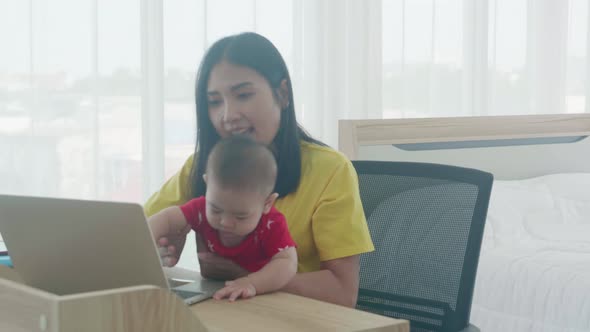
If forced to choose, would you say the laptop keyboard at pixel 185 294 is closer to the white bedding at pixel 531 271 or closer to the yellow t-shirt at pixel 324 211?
the yellow t-shirt at pixel 324 211

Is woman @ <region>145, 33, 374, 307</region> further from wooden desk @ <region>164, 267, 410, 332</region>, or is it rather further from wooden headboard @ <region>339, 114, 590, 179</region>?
wooden headboard @ <region>339, 114, 590, 179</region>

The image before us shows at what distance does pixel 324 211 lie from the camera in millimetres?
1499

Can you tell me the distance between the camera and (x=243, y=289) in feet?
3.74

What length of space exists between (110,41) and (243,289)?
1.83 m

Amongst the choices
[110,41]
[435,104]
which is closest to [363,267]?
[110,41]

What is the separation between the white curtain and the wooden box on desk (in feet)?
6.08

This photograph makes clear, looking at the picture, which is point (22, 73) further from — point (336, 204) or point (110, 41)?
point (336, 204)

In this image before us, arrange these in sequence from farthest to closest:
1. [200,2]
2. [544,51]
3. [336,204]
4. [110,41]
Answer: [544,51]
[200,2]
[110,41]
[336,204]

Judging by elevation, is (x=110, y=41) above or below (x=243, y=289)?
above

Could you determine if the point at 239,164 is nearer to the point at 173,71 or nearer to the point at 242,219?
the point at 242,219

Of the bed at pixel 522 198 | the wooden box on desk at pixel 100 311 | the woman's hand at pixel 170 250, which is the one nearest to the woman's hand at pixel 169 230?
the woman's hand at pixel 170 250

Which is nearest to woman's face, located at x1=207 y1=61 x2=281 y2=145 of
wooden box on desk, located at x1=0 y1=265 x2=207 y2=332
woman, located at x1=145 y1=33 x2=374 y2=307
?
woman, located at x1=145 y1=33 x2=374 y2=307

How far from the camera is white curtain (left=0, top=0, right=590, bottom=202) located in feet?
8.72

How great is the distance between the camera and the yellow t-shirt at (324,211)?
58.1 inches
